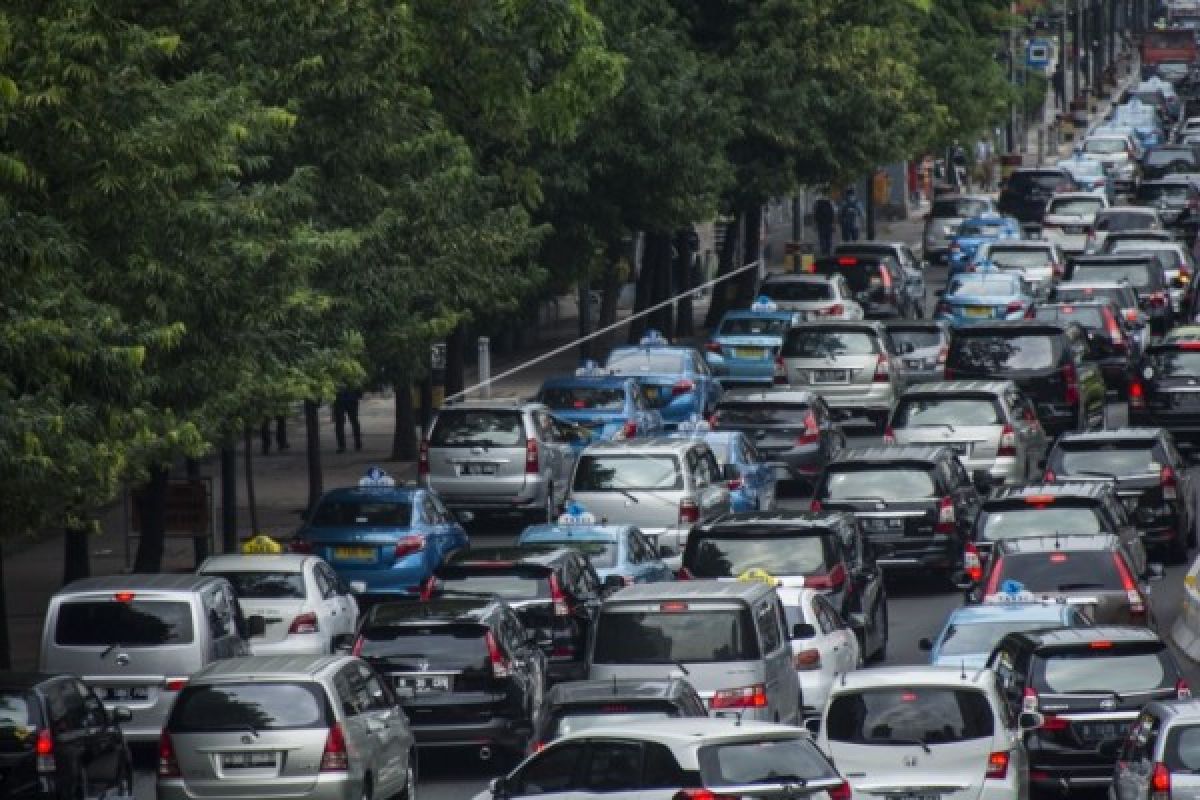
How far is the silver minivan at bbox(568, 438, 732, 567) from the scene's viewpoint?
32469mm

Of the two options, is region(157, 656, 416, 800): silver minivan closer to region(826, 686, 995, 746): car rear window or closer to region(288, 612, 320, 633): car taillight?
region(826, 686, 995, 746): car rear window

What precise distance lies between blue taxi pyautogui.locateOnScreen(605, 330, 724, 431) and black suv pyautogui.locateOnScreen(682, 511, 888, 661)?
14.7 m

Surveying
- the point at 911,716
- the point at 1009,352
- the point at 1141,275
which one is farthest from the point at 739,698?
the point at 1141,275

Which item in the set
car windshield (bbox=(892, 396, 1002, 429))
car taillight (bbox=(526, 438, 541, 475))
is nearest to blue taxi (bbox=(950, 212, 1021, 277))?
car windshield (bbox=(892, 396, 1002, 429))

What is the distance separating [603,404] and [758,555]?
1341cm

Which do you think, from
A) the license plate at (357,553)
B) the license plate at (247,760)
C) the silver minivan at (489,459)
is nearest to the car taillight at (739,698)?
the license plate at (247,760)

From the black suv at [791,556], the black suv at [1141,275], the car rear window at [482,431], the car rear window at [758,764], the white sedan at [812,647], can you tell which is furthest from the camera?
the black suv at [1141,275]

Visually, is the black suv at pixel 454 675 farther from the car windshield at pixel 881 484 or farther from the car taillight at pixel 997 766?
the car windshield at pixel 881 484

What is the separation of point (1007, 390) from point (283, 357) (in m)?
11.7

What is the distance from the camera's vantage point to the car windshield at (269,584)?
87.5ft

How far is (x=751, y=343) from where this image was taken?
48.3 metres

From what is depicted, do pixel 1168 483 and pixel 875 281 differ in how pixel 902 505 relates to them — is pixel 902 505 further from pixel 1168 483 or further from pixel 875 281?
pixel 875 281

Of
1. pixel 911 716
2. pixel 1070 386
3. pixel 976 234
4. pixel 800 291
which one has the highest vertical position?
pixel 911 716

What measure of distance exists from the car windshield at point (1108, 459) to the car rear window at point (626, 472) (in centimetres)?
447
